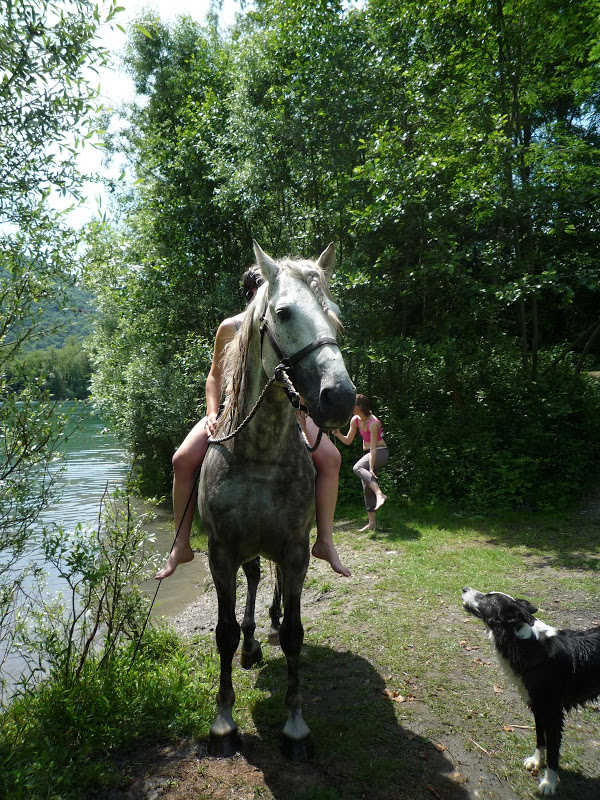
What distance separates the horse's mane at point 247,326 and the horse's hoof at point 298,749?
6.59 ft

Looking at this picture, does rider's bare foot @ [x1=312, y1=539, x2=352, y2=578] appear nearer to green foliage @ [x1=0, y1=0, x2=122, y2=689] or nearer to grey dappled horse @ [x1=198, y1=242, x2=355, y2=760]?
grey dappled horse @ [x1=198, y1=242, x2=355, y2=760]

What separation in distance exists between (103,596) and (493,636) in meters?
2.79

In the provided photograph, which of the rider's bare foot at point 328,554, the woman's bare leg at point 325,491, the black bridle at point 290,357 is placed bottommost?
the rider's bare foot at point 328,554

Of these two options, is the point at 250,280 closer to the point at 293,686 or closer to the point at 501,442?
the point at 293,686

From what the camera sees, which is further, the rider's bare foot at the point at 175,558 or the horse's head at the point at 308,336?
the rider's bare foot at the point at 175,558

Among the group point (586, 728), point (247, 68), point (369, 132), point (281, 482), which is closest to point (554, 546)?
point (586, 728)

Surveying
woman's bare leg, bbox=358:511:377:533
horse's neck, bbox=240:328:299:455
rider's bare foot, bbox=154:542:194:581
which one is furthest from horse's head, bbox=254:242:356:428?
woman's bare leg, bbox=358:511:377:533

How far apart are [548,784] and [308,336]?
290 centimetres

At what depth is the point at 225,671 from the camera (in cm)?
343

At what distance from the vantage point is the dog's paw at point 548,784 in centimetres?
296

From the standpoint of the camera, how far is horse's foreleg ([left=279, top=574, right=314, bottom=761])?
3240 millimetres

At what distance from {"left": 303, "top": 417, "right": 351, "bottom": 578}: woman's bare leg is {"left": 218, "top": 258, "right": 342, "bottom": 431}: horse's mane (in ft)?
2.54

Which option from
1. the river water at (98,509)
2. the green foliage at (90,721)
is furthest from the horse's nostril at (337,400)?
the green foliage at (90,721)

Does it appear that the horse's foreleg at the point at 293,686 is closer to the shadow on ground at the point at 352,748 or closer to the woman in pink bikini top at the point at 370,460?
the shadow on ground at the point at 352,748
